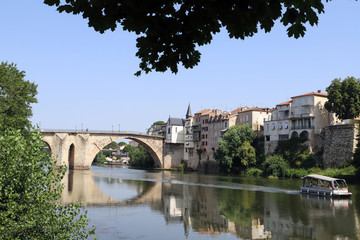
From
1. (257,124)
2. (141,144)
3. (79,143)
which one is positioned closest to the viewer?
(257,124)

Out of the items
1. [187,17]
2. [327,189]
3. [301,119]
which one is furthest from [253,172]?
[187,17]

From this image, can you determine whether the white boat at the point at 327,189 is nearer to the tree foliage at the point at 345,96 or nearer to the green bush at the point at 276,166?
the green bush at the point at 276,166

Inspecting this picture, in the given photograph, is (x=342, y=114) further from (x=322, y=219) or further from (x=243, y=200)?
(x=322, y=219)

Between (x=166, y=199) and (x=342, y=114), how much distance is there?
3950 centimetres

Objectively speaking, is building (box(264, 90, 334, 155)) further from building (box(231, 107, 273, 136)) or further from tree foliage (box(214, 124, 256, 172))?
building (box(231, 107, 273, 136))

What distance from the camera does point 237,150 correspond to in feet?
225

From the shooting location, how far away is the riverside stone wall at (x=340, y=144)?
55.4 meters

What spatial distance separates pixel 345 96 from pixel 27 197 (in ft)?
184

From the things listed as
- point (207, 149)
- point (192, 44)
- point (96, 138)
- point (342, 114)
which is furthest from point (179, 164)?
point (192, 44)

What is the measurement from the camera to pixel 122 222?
24.2 meters

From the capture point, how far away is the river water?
21.4 m

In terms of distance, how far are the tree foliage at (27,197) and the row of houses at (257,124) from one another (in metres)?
56.7

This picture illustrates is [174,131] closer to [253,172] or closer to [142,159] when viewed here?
[142,159]

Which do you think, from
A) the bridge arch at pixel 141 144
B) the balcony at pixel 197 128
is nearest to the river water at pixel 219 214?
the bridge arch at pixel 141 144
